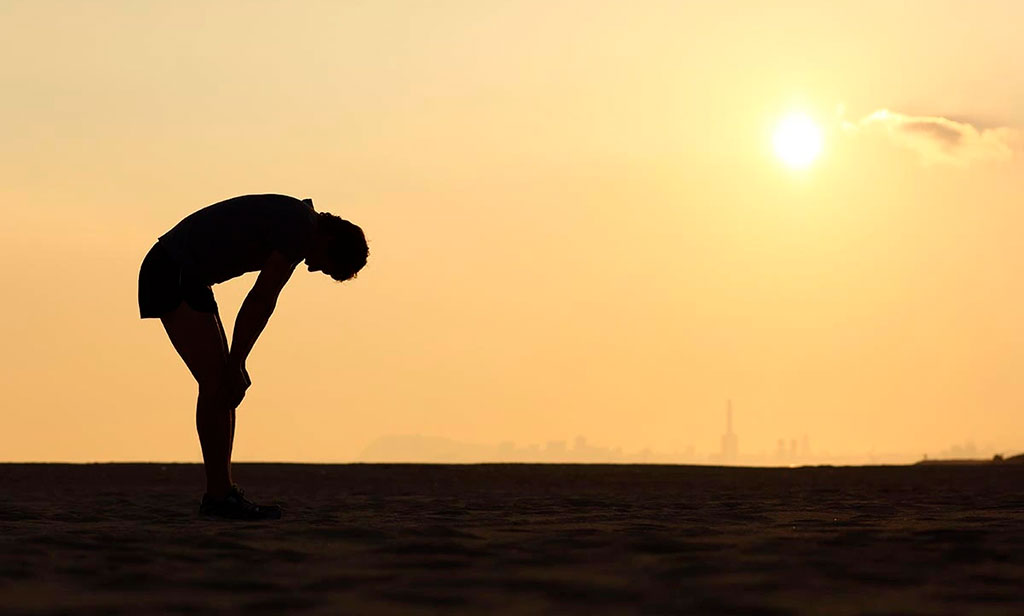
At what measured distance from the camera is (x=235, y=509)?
5758mm

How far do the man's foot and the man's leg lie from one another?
4cm

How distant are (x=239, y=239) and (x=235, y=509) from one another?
1.18 m

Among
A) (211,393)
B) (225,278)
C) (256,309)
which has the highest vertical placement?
(225,278)

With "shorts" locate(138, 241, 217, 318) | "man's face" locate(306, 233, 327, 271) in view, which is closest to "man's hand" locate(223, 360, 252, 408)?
"shorts" locate(138, 241, 217, 318)

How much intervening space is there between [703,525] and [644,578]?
1.76 m

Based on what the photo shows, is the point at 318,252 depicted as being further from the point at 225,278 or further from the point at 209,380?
the point at 209,380

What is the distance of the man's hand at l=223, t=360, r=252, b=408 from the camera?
5.84m

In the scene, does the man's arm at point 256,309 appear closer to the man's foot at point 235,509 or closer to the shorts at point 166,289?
the shorts at point 166,289

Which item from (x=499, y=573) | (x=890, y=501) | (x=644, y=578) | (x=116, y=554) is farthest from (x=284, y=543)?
(x=890, y=501)

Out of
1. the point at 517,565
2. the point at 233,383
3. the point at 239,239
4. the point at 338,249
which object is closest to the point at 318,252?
the point at 338,249

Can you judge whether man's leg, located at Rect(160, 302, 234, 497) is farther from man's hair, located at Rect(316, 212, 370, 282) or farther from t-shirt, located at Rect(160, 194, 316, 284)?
man's hair, located at Rect(316, 212, 370, 282)

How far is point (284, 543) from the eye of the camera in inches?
175

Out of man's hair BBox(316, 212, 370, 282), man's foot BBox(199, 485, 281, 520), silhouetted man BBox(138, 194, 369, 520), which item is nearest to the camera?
man's foot BBox(199, 485, 281, 520)

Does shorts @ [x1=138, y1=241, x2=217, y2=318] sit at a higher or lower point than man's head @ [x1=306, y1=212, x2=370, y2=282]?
lower
